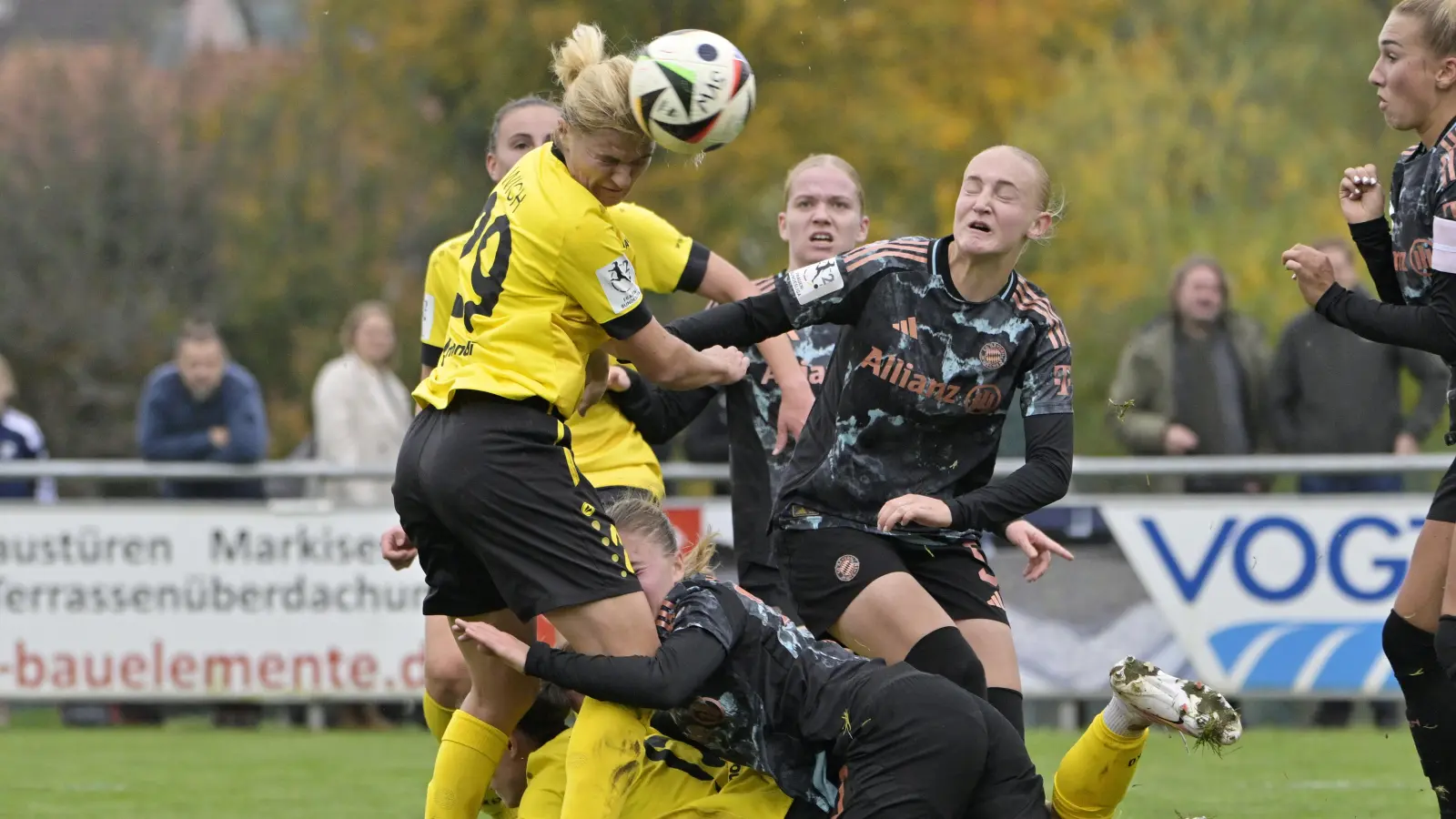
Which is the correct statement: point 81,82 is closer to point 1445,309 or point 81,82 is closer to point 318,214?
point 318,214

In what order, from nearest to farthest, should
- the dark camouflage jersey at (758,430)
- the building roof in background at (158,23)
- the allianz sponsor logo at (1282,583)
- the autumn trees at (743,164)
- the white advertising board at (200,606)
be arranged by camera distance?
1. the dark camouflage jersey at (758,430)
2. the allianz sponsor logo at (1282,583)
3. the white advertising board at (200,606)
4. the autumn trees at (743,164)
5. the building roof in background at (158,23)

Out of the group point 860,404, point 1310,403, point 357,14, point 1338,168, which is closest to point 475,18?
point 357,14

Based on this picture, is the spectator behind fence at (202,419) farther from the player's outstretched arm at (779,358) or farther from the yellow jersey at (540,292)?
the yellow jersey at (540,292)

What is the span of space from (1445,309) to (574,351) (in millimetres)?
2314

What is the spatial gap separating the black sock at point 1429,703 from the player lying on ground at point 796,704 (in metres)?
0.57

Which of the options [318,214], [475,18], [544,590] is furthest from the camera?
[318,214]

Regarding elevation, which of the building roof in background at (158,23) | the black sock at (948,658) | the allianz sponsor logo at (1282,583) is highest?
the building roof in background at (158,23)

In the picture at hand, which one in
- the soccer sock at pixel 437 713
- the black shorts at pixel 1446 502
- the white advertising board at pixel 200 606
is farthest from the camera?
the white advertising board at pixel 200 606

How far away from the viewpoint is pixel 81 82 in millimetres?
24969

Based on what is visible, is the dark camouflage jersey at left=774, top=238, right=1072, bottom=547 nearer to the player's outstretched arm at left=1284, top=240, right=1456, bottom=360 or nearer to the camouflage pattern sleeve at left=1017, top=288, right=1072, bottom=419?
the camouflage pattern sleeve at left=1017, top=288, right=1072, bottom=419

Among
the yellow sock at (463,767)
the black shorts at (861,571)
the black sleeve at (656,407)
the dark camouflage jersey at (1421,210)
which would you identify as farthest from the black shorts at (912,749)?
the black sleeve at (656,407)

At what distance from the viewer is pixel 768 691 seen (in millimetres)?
5066

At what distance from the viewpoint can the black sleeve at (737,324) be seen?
5500 millimetres

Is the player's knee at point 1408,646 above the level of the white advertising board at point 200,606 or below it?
above
